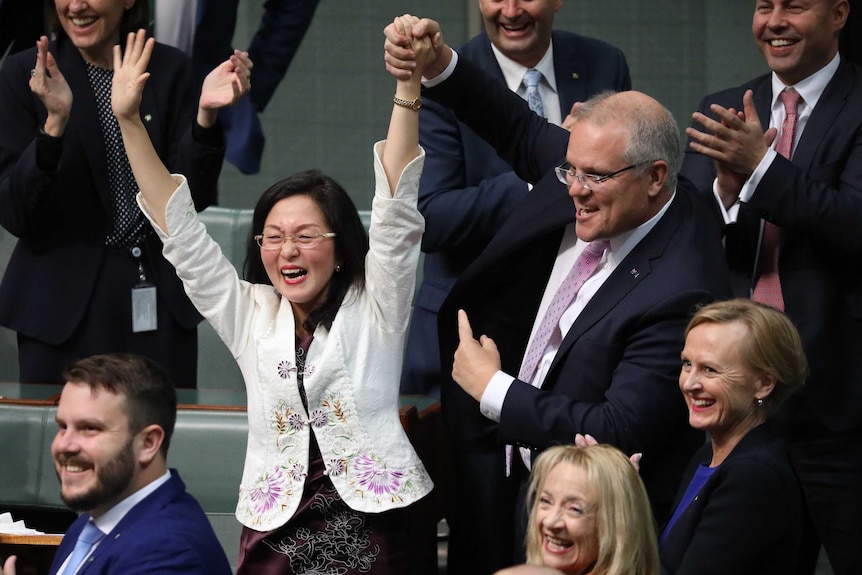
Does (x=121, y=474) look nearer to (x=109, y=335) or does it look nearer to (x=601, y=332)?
(x=601, y=332)

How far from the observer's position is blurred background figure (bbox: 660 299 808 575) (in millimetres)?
2346

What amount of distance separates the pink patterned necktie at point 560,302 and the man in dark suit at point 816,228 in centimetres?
36

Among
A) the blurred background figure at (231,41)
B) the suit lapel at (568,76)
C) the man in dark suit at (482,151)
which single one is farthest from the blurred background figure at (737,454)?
the blurred background figure at (231,41)

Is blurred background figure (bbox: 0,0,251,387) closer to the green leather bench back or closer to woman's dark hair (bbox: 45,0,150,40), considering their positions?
woman's dark hair (bbox: 45,0,150,40)

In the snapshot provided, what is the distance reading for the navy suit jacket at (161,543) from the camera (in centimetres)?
231

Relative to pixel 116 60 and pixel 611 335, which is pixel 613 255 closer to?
pixel 611 335

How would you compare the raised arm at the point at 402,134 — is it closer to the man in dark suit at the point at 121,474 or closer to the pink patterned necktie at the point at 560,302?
the pink patterned necktie at the point at 560,302

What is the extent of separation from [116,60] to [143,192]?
38 cm

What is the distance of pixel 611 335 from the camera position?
2641mm

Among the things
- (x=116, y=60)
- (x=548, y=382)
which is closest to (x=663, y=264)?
(x=548, y=382)

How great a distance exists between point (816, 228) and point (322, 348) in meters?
1.07

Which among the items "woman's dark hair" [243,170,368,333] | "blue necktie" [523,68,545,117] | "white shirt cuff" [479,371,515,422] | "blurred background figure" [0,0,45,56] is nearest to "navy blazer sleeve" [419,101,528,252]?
A: "blue necktie" [523,68,545,117]

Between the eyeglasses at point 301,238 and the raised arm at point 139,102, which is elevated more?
the raised arm at point 139,102

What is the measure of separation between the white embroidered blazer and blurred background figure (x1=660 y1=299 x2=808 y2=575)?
558mm
